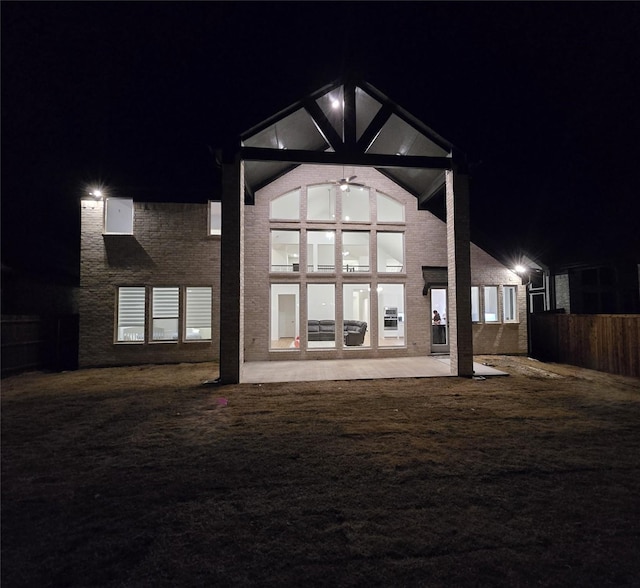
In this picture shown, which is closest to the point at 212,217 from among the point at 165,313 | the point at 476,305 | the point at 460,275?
the point at 165,313

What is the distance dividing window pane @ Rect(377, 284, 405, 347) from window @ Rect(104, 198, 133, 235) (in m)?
8.28

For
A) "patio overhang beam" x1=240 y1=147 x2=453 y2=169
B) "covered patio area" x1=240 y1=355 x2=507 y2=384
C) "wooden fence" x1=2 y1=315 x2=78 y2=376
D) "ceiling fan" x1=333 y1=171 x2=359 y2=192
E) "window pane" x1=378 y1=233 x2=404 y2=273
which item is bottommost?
"covered patio area" x1=240 y1=355 x2=507 y2=384

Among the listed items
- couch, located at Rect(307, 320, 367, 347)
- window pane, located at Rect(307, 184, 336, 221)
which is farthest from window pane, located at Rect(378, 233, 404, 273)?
couch, located at Rect(307, 320, 367, 347)

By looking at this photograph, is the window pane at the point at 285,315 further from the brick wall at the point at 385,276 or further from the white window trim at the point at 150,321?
the white window trim at the point at 150,321

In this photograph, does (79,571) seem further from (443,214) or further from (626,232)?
(626,232)

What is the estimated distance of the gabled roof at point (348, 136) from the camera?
7.00 meters

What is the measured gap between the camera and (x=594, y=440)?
361cm

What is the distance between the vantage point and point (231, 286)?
659 centimetres

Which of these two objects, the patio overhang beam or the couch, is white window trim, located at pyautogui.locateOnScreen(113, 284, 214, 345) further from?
the patio overhang beam

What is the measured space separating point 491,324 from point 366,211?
5808 millimetres

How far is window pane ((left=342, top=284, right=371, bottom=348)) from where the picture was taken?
10.6 m

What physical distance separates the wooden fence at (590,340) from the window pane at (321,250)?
23.4 ft

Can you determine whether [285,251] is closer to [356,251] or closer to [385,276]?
[356,251]

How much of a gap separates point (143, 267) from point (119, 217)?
5.64 ft
